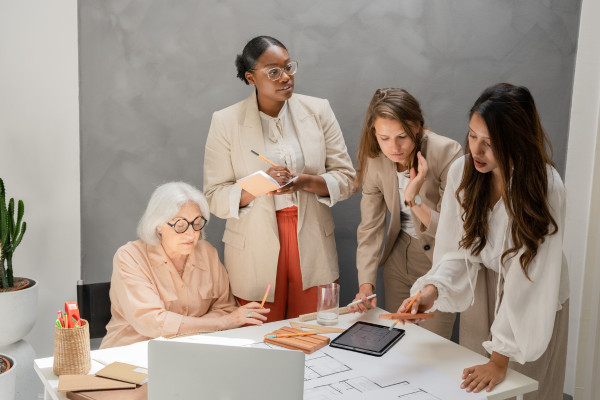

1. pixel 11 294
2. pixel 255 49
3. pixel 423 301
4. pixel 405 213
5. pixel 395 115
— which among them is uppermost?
pixel 255 49

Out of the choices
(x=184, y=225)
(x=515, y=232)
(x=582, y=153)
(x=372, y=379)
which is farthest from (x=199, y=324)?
(x=582, y=153)

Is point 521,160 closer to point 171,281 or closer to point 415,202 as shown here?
point 415,202

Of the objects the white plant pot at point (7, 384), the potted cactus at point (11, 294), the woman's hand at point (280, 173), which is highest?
the woman's hand at point (280, 173)

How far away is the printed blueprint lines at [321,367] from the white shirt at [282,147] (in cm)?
99

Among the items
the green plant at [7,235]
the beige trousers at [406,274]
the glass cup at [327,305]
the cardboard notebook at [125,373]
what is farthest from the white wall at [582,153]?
the green plant at [7,235]

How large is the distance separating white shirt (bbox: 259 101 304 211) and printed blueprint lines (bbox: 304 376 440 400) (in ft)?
3.84

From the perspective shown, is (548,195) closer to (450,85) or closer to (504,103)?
(504,103)

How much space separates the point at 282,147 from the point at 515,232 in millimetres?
1271

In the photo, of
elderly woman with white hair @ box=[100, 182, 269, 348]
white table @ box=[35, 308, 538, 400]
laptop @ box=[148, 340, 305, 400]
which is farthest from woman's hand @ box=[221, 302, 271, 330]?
laptop @ box=[148, 340, 305, 400]

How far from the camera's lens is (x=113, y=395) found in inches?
61.4

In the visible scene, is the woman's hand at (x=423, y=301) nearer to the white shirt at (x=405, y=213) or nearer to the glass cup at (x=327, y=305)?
the glass cup at (x=327, y=305)

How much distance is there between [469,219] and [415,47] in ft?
5.12

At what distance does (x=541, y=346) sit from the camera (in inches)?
66.0

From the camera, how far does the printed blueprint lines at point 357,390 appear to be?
1.57 m
